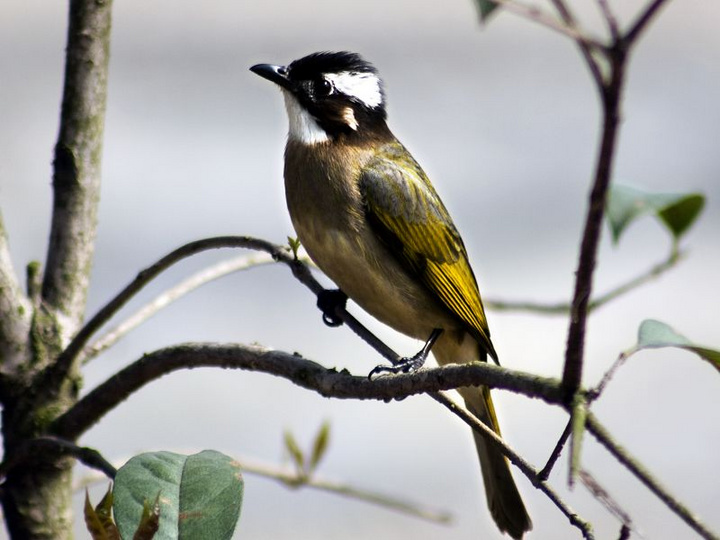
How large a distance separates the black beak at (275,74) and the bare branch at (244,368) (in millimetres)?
1254

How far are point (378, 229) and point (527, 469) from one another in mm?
1280

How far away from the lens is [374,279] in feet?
7.13

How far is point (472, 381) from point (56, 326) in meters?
0.76

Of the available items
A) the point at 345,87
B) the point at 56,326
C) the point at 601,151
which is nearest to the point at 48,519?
the point at 56,326

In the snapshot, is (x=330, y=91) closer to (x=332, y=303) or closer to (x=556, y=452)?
(x=332, y=303)

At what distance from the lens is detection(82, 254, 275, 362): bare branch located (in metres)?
1.50

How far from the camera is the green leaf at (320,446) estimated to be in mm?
1884

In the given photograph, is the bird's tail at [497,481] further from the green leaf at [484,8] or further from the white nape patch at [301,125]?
the green leaf at [484,8]

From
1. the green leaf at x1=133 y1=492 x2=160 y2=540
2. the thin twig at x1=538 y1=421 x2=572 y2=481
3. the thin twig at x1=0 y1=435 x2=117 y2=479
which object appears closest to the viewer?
the thin twig at x1=538 y1=421 x2=572 y2=481

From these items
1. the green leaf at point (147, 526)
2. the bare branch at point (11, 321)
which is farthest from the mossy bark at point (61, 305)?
the green leaf at point (147, 526)

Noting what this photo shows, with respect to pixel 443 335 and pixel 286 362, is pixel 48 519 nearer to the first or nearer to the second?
pixel 286 362

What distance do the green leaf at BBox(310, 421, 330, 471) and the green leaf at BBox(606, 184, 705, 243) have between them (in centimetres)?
90

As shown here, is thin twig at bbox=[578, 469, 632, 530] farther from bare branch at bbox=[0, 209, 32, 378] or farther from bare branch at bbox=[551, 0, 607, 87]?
bare branch at bbox=[0, 209, 32, 378]

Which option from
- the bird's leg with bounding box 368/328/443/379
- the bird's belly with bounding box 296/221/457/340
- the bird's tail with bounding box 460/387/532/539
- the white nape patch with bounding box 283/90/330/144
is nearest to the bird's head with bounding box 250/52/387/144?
the white nape patch with bounding box 283/90/330/144
